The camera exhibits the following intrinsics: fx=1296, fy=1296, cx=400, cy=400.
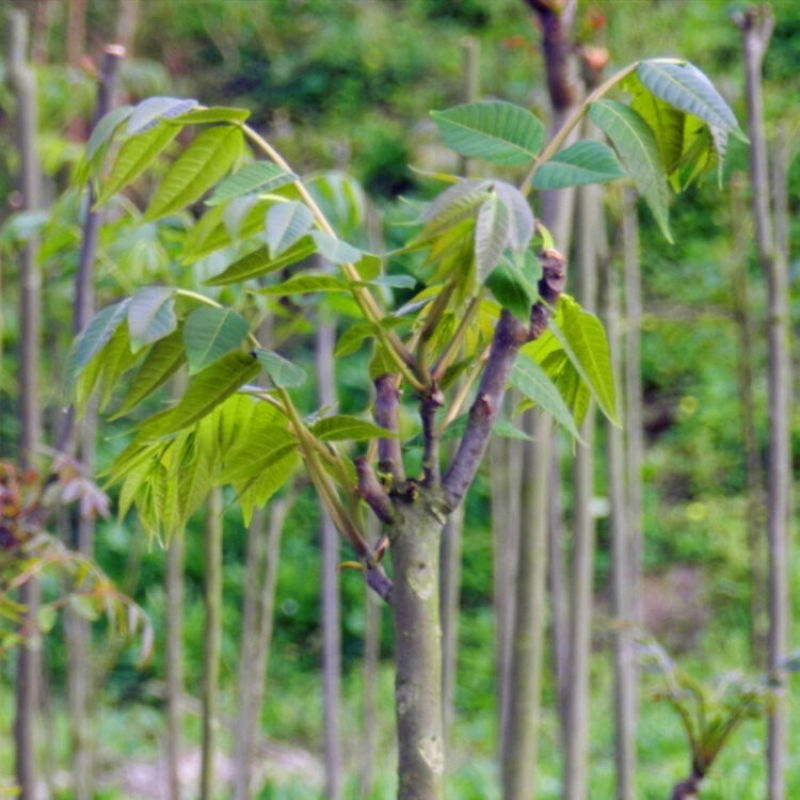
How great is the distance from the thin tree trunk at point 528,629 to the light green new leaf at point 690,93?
0.69 metres

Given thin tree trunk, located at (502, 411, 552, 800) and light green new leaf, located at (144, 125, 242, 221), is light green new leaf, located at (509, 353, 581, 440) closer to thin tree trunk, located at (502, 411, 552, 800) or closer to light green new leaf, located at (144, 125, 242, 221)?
light green new leaf, located at (144, 125, 242, 221)

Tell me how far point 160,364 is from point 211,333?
8 cm

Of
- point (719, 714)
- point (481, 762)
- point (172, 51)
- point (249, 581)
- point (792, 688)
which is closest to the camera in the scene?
point (719, 714)

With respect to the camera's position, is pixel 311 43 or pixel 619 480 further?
pixel 311 43

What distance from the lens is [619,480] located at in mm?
2254

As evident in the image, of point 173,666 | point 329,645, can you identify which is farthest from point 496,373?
point 329,645

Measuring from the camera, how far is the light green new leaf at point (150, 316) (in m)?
0.86

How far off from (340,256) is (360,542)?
8.3 inches

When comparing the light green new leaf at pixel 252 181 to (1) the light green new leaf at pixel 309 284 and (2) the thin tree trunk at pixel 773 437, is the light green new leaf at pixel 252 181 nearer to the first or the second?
(1) the light green new leaf at pixel 309 284

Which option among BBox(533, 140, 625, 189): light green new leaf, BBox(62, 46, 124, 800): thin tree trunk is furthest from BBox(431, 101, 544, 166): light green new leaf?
BBox(62, 46, 124, 800): thin tree trunk

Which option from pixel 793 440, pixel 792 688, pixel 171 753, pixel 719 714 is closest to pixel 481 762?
pixel 792 688

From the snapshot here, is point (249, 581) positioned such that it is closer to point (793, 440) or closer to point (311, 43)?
point (793, 440)

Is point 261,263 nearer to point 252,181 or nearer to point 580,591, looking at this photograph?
point 252,181

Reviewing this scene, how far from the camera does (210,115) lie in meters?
0.94
